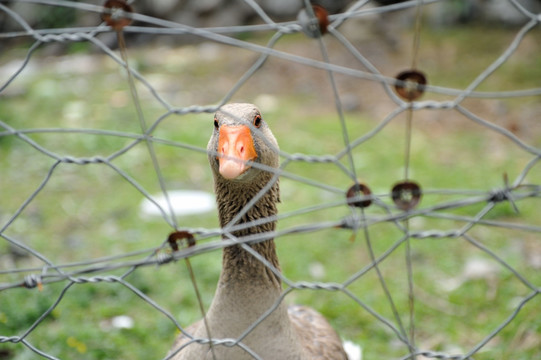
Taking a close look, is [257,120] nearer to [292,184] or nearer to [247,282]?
[247,282]

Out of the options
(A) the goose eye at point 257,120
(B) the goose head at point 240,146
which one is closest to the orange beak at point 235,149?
(B) the goose head at point 240,146

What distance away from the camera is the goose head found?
57.9 inches

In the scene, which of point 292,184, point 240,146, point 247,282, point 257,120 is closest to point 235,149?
point 240,146

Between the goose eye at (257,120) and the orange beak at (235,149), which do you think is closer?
the orange beak at (235,149)

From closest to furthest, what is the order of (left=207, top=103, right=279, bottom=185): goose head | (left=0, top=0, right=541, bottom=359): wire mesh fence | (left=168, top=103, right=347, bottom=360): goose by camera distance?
(left=0, top=0, right=541, bottom=359): wire mesh fence
(left=207, top=103, right=279, bottom=185): goose head
(left=168, top=103, right=347, bottom=360): goose

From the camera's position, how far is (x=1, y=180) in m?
4.31

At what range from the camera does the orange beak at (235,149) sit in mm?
1473

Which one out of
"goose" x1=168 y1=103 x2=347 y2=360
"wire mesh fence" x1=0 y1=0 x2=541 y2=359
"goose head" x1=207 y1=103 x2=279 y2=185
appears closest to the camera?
"wire mesh fence" x1=0 y1=0 x2=541 y2=359

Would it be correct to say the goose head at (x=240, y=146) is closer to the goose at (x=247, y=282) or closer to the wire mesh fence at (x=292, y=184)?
the goose at (x=247, y=282)

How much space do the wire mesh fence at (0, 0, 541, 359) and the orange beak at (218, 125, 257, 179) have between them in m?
0.17

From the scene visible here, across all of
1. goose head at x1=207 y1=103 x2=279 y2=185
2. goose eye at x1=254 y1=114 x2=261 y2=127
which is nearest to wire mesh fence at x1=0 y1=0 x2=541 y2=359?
goose head at x1=207 y1=103 x2=279 y2=185

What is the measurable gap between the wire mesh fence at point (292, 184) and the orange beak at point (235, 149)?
6.6 inches

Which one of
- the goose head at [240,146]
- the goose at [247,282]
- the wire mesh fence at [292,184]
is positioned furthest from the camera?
the goose at [247,282]

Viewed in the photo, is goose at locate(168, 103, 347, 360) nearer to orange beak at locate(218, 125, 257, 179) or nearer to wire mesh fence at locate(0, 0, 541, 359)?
orange beak at locate(218, 125, 257, 179)
